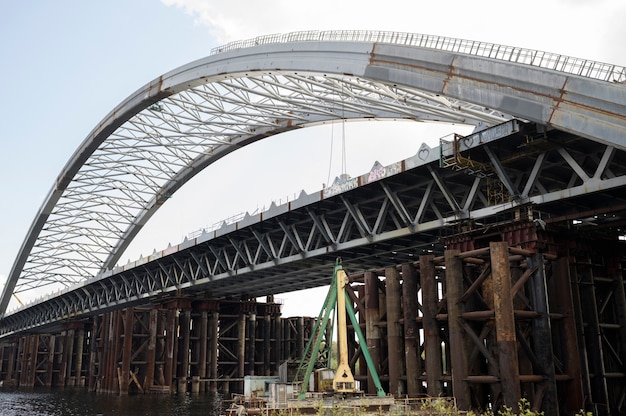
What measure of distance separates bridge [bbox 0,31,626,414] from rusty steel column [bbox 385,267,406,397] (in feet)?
0.82

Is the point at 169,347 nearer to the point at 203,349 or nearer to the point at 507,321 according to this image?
the point at 203,349

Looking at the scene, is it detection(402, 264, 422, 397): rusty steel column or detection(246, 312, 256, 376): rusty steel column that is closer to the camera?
detection(402, 264, 422, 397): rusty steel column

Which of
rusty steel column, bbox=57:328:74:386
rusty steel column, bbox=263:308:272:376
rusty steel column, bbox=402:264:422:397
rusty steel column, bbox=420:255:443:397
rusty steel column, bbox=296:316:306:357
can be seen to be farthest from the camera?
rusty steel column, bbox=57:328:74:386

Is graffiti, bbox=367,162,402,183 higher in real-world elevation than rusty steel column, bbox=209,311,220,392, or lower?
higher

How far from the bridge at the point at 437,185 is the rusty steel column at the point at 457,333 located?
11cm

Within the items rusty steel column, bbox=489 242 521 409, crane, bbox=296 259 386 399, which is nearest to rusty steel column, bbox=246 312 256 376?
crane, bbox=296 259 386 399

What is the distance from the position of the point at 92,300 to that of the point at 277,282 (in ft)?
126

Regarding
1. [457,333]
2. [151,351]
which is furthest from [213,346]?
[457,333]

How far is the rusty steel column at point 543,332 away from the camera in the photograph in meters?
22.1

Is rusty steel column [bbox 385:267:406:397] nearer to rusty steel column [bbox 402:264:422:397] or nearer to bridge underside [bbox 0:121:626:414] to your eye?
bridge underside [bbox 0:121:626:414]

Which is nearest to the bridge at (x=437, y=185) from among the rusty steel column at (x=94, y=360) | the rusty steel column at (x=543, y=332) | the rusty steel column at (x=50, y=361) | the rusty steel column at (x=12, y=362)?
the rusty steel column at (x=543, y=332)

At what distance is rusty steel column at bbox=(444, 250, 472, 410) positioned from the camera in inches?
861

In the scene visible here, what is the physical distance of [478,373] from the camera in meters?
22.9

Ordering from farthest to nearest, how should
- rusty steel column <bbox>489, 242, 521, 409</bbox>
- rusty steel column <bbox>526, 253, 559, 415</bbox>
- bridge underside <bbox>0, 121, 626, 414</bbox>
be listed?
bridge underside <bbox>0, 121, 626, 414</bbox>
rusty steel column <bbox>526, 253, 559, 415</bbox>
rusty steel column <bbox>489, 242, 521, 409</bbox>
